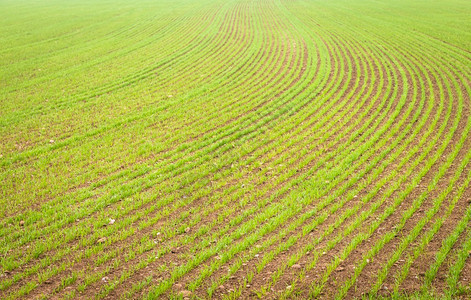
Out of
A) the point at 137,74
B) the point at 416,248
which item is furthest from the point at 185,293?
the point at 137,74

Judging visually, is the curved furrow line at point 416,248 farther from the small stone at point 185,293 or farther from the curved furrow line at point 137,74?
the curved furrow line at point 137,74

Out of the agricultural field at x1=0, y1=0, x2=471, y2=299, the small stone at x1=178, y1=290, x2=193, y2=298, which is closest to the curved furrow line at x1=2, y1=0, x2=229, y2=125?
the agricultural field at x1=0, y1=0, x2=471, y2=299

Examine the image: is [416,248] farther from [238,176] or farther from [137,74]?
[137,74]

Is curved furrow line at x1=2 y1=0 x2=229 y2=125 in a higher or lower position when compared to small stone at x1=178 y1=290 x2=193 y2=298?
higher

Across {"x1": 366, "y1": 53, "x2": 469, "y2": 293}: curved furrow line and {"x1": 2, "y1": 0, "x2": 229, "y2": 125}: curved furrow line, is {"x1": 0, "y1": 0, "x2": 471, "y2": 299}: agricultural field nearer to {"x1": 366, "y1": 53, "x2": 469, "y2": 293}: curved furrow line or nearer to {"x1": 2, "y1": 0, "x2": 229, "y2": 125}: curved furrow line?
{"x1": 366, "y1": 53, "x2": 469, "y2": 293}: curved furrow line

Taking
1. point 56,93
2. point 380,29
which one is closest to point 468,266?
point 56,93

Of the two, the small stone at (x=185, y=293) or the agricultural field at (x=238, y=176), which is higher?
the agricultural field at (x=238, y=176)

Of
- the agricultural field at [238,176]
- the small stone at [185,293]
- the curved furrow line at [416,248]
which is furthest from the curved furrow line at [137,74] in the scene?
the curved furrow line at [416,248]

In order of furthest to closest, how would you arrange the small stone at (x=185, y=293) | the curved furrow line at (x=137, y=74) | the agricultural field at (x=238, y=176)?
the curved furrow line at (x=137, y=74) → the agricultural field at (x=238, y=176) → the small stone at (x=185, y=293)
